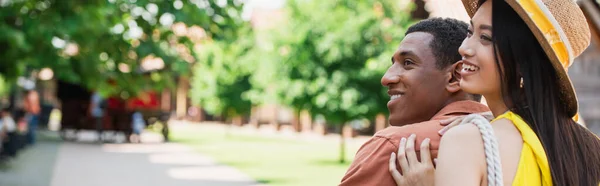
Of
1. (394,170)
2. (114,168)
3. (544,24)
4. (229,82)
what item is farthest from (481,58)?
(229,82)

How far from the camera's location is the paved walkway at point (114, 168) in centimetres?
1395

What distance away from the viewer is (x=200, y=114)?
54.9 m

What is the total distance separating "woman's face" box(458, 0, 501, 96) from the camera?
178 cm

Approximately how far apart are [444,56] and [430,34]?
3.0 inches

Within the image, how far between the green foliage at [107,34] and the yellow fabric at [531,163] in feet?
22.4

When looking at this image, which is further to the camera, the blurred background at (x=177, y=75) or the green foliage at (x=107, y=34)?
the blurred background at (x=177, y=75)

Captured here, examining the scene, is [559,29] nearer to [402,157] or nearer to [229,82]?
[402,157]

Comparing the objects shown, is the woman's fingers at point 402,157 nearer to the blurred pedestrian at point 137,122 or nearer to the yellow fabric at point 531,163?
the yellow fabric at point 531,163

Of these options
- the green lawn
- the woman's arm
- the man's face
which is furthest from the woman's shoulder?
the green lawn

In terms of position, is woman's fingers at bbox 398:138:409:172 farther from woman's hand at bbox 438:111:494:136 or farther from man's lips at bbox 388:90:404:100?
man's lips at bbox 388:90:404:100

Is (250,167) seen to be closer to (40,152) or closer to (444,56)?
(40,152)

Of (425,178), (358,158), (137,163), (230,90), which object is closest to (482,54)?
(425,178)

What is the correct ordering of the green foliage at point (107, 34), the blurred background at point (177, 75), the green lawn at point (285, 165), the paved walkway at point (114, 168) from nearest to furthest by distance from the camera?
the green foliage at point (107, 34) < the blurred background at point (177, 75) < the paved walkway at point (114, 168) < the green lawn at point (285, 165)

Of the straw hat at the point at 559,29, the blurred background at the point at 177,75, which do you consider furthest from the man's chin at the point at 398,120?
the blurred background at the point at 177,75
